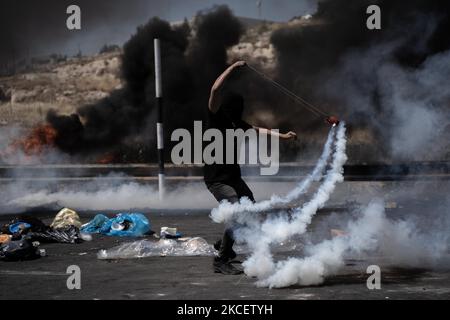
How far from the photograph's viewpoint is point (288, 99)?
54.7ft

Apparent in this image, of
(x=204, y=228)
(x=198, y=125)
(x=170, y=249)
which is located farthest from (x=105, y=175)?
(x=170, y=249)

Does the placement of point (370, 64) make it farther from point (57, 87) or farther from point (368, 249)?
point (57, 87)

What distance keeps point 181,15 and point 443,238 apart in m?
11.2

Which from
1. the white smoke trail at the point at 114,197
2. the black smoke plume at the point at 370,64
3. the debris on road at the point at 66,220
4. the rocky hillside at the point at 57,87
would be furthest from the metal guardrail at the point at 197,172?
the rocky hillside at the point at 57,87

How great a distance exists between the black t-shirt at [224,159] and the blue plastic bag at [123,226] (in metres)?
2.82

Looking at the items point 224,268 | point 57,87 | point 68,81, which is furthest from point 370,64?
point 57,87

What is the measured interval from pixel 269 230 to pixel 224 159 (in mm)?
874

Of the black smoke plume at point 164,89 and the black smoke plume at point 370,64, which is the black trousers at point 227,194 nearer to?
the black smoke plume at point 370,64

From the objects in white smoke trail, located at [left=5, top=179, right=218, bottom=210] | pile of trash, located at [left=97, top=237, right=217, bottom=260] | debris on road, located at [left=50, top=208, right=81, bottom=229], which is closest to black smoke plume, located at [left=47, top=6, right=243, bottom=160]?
white smoke trail, located at [left=5, top=179, right=218, bottom=210]

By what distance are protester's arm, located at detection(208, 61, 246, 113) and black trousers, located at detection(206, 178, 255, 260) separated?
2.59ft

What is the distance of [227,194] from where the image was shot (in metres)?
6.54

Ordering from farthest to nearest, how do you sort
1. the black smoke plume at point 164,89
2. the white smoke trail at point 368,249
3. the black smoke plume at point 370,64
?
the black smoke plume at point 164,89
the black smoke plume at point 370,64
the white smoke trail at point 368,249

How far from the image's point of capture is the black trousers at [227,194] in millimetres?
6547

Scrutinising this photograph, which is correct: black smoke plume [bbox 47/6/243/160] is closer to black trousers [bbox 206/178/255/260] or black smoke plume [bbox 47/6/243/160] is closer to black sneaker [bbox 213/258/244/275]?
black trousers [bbox 206/178/255/260]
